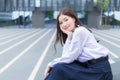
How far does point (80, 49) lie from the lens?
463cm

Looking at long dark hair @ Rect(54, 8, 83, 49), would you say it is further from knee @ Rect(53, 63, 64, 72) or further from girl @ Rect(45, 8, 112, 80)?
knee @ Rect(53, 63, 64, 72)

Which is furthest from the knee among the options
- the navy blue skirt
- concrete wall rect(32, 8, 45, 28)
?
concrete wall rect(32, 8, 45, 28)

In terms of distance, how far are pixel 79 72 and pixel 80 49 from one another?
0.27 metres

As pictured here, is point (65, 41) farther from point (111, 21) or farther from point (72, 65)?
point (111, 21)

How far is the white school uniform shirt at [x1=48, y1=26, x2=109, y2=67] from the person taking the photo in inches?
181

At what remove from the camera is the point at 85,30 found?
4.71m

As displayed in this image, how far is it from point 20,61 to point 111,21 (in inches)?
2538

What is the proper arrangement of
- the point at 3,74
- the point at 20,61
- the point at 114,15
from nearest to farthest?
the point at 3,74 < the point at 20,61 < the point at 114,15

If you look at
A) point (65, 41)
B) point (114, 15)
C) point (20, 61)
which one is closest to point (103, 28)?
point (114, 15)

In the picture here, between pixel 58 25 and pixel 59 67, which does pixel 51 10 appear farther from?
pixel 59 67

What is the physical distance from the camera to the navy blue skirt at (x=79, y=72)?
14.7ft

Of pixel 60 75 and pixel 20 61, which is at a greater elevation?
pixel 60 75

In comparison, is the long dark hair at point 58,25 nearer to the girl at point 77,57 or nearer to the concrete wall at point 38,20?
the girl at point 77,57

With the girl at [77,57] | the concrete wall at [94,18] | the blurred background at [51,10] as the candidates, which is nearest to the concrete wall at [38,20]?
the blurred background at [51,10]
